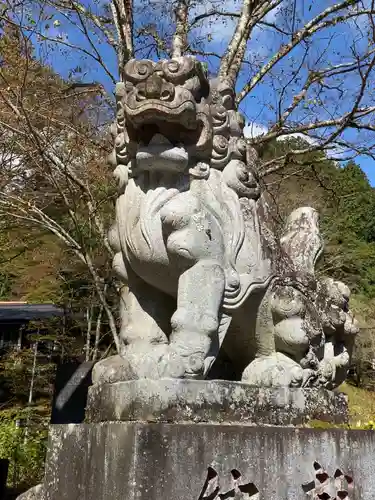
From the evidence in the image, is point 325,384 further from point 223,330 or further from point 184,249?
point 184,249

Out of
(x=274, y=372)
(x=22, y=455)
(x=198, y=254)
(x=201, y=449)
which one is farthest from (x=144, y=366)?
(x=22, y=455)

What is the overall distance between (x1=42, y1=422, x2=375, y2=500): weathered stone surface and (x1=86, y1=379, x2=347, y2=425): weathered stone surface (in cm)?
8

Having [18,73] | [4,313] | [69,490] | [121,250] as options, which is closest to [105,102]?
[18,73]

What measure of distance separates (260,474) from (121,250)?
114cm

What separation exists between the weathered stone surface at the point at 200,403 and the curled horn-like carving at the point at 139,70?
1.23m

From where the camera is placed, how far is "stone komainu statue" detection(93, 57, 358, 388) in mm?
2246

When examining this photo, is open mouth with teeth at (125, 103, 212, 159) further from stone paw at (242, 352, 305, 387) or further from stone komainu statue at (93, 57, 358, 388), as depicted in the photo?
stone paw at (242, 352, 305, 387)

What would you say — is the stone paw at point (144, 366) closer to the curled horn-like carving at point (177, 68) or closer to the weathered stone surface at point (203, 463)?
the weathered stone surface at point (203, 463)

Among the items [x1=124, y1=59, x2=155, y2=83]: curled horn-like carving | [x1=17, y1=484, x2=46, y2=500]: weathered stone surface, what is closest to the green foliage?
[x1=17, y1=484, x2=46, y2=500]: weathered stone surface

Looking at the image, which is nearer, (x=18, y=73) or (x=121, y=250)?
(x=121, y=250)

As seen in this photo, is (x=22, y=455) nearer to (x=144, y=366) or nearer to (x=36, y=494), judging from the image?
(x=36, y=494)

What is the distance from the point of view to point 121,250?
8.39 ft

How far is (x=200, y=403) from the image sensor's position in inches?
80.7

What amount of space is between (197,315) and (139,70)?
1049mm
